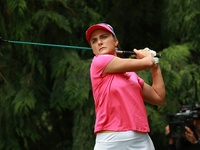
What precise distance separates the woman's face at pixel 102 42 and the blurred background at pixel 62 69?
53.4 inches

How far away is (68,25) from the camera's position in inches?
125

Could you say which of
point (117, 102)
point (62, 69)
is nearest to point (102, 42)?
point (117, 102)

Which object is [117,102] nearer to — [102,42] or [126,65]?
[126,65]

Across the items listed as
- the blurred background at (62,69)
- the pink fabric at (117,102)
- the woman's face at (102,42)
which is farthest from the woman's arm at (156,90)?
the blurred background at (62,69)

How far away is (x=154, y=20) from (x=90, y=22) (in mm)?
1012

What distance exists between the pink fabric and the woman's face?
0.11m

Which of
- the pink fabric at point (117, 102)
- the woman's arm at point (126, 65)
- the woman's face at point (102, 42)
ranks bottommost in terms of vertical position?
the pink fabric at point (117, 102)

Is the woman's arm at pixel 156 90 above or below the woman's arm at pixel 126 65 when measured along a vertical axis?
below

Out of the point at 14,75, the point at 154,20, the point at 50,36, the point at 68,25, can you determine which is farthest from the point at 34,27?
the point at 154,20

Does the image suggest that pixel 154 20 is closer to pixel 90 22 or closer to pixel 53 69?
pixel 90 22

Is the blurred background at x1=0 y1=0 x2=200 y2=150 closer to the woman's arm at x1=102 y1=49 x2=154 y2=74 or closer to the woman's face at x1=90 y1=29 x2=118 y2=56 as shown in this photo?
the woman's face at x1=90 y1=29 x2=118 y2=56

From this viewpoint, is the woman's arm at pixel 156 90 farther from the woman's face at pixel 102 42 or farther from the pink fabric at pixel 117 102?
the woman's face at pixel 102 42

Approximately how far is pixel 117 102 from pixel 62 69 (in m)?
1.80

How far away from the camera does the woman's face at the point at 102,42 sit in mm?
1587
